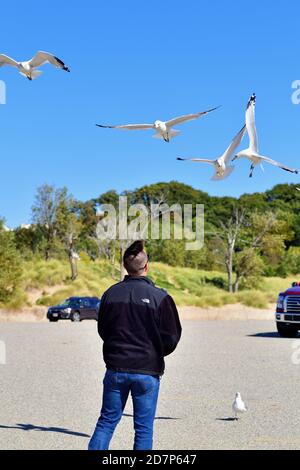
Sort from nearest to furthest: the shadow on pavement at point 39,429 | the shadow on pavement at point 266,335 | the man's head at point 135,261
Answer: the man's head at point 135,261 → the shadow on pavement at point 39,429 → the shadow on pavement at point 266,335

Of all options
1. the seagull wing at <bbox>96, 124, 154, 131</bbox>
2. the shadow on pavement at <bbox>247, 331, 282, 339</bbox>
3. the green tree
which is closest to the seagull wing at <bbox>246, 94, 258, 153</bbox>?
the seagull wing at <bbox>96, 124, 154, 131</bbox>

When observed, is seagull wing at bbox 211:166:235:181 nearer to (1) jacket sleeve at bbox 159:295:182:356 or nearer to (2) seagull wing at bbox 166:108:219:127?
(2) seagull wing at bbox 166:108:219:127

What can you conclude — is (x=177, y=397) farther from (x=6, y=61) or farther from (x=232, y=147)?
(x=6, y=61)

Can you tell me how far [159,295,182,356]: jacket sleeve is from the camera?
16.2 feet

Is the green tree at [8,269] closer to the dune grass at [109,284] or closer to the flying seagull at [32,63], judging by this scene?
the dune grass at [109,284]

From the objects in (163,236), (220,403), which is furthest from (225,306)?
(220,403)

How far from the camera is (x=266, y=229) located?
5609 cm

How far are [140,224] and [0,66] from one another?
49309mm

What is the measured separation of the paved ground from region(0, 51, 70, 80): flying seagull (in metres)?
3.38

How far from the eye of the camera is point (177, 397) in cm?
968

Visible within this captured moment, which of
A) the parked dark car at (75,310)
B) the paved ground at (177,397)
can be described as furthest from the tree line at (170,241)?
the paved ground at (177,397)

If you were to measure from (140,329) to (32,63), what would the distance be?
3041 millimetres

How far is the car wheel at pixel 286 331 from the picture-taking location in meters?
21.1

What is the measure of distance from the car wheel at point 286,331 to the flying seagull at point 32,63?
1580cm
